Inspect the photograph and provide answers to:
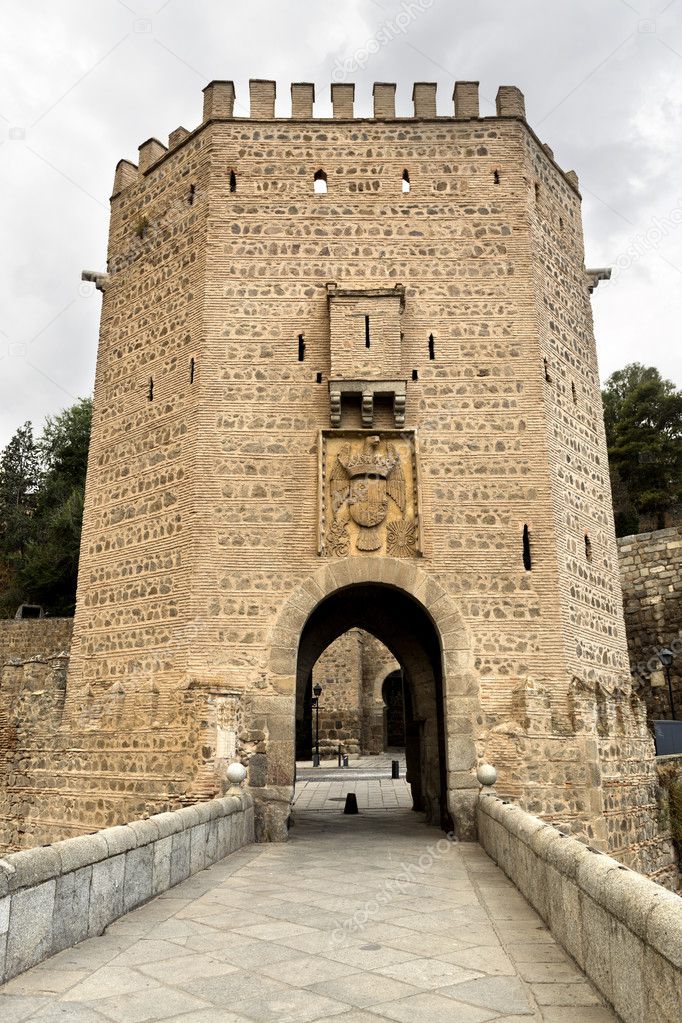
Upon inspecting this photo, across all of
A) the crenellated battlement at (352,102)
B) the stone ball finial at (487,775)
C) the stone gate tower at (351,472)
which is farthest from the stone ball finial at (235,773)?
the crenellated battlement at (352,102)

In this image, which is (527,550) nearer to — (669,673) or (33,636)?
(669,673)

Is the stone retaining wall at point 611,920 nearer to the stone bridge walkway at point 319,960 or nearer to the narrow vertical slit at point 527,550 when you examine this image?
the stone bridge walkway at point 319,960

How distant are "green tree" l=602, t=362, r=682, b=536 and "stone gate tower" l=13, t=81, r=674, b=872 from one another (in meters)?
17.9

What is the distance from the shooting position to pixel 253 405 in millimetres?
11539

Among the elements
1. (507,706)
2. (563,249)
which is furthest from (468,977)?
(563,249)

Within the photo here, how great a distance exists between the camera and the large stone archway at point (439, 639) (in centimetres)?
1016

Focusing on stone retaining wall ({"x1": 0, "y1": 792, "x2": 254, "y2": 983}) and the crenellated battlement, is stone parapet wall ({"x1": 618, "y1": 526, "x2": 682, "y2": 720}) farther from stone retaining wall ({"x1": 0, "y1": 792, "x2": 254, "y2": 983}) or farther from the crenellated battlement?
stone retaining wall ({"x1": 0, "y1": 792, "x2": 254, "y2": 983})

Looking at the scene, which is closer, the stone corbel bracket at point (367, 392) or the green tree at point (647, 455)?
the stone corbel bracket at point (367, 392)

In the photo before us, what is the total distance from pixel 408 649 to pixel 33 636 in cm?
1743

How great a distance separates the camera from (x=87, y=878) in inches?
198

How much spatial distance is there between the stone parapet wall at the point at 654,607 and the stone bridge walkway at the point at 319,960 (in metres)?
13.4

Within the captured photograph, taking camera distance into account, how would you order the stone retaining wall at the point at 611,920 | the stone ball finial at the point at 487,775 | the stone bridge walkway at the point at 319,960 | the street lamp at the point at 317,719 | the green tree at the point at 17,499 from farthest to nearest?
the green tree at the point at 17,499
the street lamp at the point at 317,719
the stone ball finial at the point at 487,775
the stone bridge walkway at the point at 319,960
the stone retaining wall at the point at 611,920

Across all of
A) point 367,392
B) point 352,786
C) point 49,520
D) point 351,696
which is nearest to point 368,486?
point 367,392

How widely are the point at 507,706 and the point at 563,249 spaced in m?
7.88
